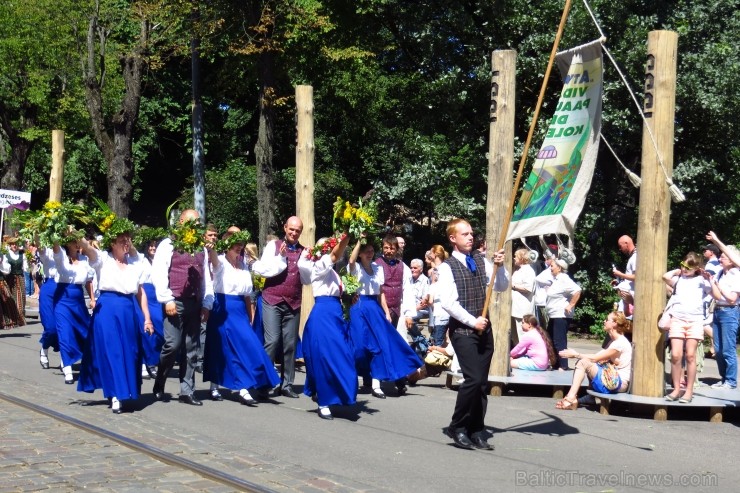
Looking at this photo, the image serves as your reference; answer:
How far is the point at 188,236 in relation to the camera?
10875 millimetres

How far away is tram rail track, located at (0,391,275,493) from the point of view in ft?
24.1

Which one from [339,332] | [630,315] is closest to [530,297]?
[630,315]

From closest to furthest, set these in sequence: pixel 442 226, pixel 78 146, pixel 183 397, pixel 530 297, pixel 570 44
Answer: pixel 183 397 → pixel 530 297 → pixel 570 44 → pixel 442 226 → pixel 78 146

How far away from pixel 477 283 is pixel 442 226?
723 inches

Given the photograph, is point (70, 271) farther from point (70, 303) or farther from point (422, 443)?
point (422, 443)

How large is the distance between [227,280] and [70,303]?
3101 millimetres

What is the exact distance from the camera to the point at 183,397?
1145cm

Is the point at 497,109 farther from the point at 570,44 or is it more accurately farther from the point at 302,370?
the point at 570,44

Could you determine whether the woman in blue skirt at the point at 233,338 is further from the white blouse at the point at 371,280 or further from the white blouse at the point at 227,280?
the white blouse at the point at 371,280

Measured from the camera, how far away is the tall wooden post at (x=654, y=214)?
11344 mm

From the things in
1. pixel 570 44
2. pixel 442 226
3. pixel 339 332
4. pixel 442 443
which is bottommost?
pixel 442 443

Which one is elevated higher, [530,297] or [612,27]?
[612,27]

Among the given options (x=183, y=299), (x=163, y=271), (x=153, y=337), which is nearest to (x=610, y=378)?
(x=183, y=299)

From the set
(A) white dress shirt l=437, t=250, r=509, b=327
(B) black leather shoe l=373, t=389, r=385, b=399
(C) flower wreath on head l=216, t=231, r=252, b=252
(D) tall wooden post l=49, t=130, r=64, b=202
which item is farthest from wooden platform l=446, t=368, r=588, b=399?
(D) tall wooden post l=49, t=130, r=64, b=202
